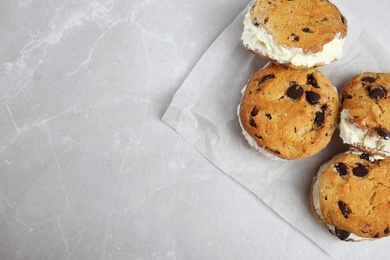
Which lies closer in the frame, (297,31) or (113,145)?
(297,31)

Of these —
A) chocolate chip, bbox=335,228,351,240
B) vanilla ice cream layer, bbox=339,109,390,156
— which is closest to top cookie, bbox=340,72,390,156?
vanilla ice cream layer, bbox=339,109,390,156

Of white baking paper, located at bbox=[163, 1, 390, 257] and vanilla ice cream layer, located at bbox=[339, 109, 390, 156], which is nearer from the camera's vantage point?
vanilla ice cream layer, located at bbox=[339, 109, 390, 156]

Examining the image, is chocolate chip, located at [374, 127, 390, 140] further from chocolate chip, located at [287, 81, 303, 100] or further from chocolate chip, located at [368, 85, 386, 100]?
chocolate chip, located at [287, 81, 303, 100]

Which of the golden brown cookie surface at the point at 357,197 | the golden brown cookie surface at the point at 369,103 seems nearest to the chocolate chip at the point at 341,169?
the golden brown cookie surface at the point at 357,197

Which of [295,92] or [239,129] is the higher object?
[295,92]

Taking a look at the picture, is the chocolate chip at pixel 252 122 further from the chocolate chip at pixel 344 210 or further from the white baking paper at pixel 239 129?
the chocolate chip at pixel 344 210

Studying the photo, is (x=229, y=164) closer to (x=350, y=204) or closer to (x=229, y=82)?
(x=229, y=82)

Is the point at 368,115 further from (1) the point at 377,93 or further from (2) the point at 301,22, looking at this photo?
(2) the point at 301,22

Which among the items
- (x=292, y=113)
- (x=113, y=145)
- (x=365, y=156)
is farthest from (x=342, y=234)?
(x=113, y=145)
